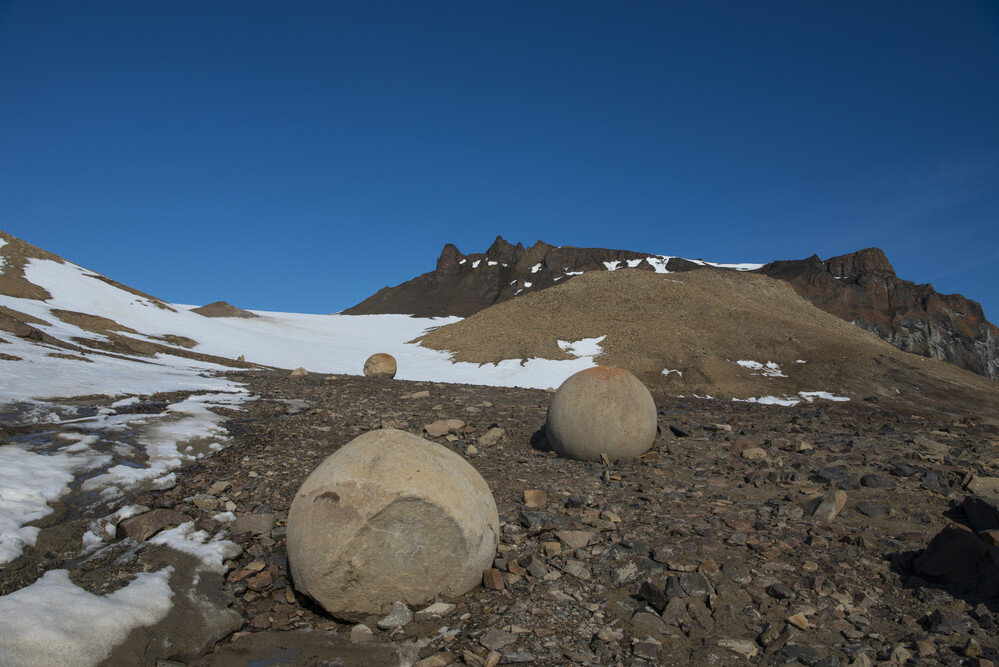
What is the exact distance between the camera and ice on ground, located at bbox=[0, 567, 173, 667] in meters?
4.46

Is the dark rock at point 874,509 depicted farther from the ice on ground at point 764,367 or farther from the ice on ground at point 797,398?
the ice on ground at point 764,367

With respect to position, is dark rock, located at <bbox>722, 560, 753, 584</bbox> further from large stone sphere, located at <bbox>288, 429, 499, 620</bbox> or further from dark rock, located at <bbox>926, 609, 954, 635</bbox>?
large stone sphere, located at <bbox>288, 429, 499, 620</bbox>

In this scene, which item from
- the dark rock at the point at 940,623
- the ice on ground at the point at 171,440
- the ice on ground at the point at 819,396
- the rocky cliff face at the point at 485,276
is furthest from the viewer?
the rocky cliff face at the point at 485,276

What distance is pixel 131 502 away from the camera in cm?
748

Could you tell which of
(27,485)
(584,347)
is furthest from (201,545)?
(584,347)

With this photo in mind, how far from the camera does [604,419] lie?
420 inches

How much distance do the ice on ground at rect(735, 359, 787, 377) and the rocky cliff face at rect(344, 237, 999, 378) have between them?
183 feet

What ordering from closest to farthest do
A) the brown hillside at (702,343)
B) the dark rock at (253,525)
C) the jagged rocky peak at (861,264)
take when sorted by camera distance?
the dark rock at (253,525) → the brown hillside at (702,343) → the jagged rocky peak at (861,264)

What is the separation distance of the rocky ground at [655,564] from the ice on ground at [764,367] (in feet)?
72.6

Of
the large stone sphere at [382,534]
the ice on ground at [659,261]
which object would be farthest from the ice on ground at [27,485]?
the ice on ground at [659,261]

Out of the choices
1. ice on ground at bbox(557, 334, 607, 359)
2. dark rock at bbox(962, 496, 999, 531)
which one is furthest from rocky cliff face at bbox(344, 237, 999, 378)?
dark rock at bbox(962, 496, 999, 531)

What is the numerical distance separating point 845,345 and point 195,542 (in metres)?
41.1

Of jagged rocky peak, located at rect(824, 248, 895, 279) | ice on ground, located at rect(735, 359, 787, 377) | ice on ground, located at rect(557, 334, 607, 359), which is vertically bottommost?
ice on ground, located at rect(735, 359, 787, 377)

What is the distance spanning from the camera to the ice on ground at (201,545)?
256 inches
